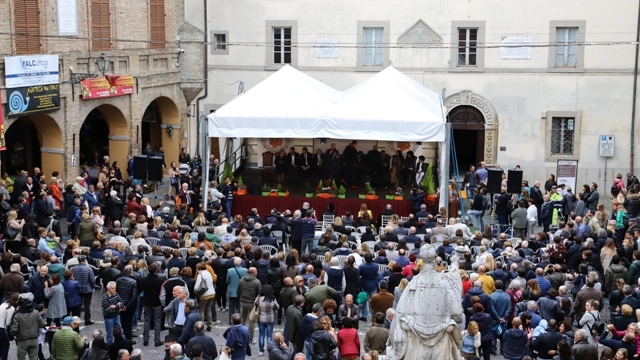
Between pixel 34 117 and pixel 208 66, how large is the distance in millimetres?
7020

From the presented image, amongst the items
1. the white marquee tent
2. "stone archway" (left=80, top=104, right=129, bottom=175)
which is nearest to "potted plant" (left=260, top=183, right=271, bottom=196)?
the white marquee tent

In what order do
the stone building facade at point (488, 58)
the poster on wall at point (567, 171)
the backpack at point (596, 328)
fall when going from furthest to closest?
Result: the stone building facade at point (488, 58) → the poster on wall at point (567, 171) → the backpack at point (596, 328)

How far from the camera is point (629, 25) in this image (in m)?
29.9

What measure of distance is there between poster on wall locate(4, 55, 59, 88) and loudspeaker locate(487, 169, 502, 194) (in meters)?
11.0

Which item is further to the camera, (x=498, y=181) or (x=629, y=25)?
(x=629, y=25)

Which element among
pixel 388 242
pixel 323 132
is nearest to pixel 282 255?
pixel 388 242

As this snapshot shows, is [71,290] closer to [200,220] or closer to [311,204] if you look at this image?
[200,220]

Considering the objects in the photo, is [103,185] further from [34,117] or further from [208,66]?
[208,66]

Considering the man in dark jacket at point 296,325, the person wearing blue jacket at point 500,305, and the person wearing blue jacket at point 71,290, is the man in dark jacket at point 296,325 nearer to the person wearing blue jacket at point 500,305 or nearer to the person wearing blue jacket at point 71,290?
the person wearing blue jacket at point 500,305

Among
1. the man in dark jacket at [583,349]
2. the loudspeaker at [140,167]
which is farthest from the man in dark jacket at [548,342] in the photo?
the loudspeaker at [140,167]

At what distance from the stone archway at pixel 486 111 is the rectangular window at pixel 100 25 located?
394 inches

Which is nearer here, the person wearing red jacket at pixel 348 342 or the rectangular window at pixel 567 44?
the person wearing red jacket at pixel 348 342

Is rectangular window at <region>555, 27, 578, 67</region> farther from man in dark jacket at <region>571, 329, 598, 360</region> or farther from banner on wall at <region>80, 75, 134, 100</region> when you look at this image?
man in dark jacket at <region>571, 329, 598, 360</region>

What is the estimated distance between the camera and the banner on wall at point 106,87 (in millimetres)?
27141
